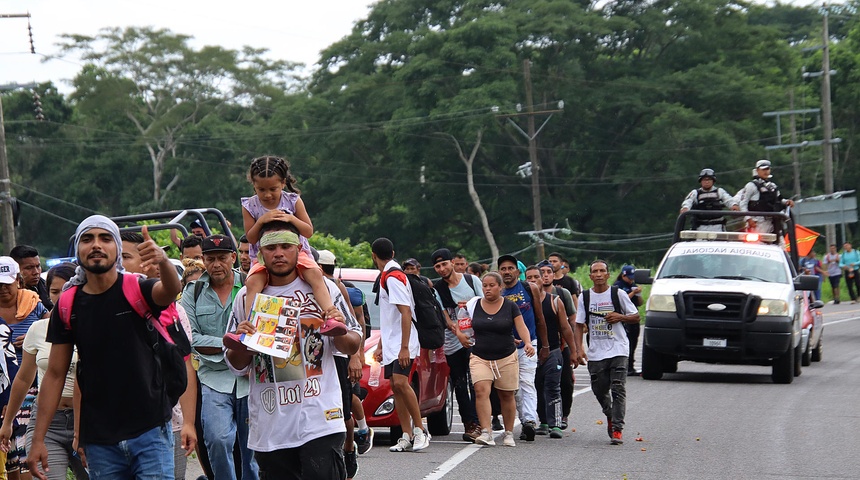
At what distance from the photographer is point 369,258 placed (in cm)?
4097

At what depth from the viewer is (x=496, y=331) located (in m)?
12.8

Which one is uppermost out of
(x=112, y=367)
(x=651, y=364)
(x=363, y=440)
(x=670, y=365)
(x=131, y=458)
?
(x=112, y=367)

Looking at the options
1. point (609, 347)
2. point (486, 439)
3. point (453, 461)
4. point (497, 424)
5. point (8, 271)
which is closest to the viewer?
point (8, 271)

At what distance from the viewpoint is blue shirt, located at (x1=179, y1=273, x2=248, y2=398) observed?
27.1ft

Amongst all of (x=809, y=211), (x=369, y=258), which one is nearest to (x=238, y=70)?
(x=369, y=258)

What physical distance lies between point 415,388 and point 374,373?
0.42m

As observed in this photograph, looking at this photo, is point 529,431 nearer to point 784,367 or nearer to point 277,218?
point 277,218

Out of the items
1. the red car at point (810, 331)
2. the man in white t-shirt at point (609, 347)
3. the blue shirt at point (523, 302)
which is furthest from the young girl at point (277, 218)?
the red car at point (810, 331)

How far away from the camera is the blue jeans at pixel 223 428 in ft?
26.6

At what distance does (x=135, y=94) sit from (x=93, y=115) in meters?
2.16

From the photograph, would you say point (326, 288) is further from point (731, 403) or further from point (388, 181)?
point (388, 181)

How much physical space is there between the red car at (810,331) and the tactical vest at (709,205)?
200cm

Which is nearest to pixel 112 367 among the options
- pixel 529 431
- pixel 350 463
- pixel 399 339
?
pixel 350 463

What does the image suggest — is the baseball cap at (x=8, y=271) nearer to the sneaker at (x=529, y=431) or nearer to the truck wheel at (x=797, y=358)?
the sneaker at (x=529, y=431)
